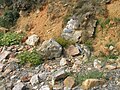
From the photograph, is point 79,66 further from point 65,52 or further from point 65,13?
point 65,13

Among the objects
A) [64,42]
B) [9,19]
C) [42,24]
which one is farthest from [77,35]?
[9,19]

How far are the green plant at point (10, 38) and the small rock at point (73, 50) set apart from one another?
4.82 feet

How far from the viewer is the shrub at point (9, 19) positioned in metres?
9.09

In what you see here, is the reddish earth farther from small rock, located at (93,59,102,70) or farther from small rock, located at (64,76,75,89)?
small rock, located at (64,76,75,89)

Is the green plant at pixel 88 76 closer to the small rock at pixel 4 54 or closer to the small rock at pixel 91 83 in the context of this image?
the small rock at pixel 91 83

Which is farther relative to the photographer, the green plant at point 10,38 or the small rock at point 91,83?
the green plant at point 10,38

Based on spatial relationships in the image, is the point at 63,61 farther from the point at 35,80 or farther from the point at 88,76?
the point at 88,76

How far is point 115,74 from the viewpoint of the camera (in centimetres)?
630

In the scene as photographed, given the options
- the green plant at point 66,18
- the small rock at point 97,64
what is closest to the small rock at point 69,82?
the small rock at point 97,64

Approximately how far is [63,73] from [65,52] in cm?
87

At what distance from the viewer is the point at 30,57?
741 cm

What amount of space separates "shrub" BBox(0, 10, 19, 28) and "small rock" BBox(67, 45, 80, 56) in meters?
2.31

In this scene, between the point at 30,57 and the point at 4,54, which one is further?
the point at 4,54

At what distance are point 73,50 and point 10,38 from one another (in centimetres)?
183
